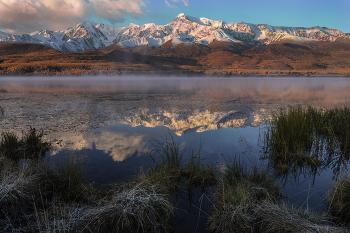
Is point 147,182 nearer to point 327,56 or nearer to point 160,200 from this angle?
point 160,200

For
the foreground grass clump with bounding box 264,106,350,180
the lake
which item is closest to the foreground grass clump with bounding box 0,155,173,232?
the lake

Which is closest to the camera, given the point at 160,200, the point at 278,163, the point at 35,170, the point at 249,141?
the point at 160,200

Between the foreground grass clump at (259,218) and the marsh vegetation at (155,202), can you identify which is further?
the marsh vegetation at (155,202)

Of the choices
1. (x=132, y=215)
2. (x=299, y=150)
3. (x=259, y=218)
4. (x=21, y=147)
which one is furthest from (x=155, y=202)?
(x=21, y=147)

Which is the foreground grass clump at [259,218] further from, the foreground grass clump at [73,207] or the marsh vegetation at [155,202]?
the foreground grass clump at [73,207]

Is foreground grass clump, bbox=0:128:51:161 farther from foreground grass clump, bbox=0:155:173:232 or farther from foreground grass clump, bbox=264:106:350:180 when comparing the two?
foreground grass clump, bbox=264:106:350:180

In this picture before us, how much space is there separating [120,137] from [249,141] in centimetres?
384

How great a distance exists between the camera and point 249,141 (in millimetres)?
5988

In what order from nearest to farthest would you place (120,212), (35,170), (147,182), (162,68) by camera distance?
(120,212) → (147,182) → (35,170) → (162,68)

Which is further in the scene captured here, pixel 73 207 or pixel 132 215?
pixel 73 207

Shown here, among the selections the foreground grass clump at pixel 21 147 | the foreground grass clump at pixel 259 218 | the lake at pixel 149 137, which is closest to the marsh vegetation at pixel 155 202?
the foreground grass clump at pixel 259 218

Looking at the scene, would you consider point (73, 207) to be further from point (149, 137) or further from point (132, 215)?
point (149, 137)

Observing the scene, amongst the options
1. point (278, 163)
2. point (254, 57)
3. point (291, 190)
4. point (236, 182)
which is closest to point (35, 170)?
point (236, 182)

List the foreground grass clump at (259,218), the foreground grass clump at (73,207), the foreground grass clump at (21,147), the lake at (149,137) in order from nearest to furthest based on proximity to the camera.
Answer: the foreground grass clump at (259,218)
the foreground grass clump at (73,207)
the lake at (149,137)
the foreground grass clump at (21,147)
